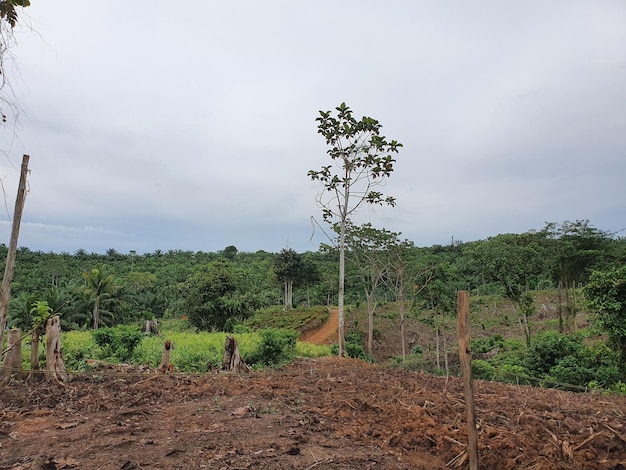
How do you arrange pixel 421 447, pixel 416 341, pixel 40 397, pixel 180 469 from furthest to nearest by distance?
pixel 416 341
pixel 40 397
pixel 421 447
pixel 180 469

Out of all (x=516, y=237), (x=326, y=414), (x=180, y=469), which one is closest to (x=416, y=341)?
(x=516, y=237)

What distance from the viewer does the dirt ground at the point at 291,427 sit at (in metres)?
3.27

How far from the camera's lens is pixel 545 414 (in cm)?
406

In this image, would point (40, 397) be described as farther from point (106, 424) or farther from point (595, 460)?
point (595, 460)

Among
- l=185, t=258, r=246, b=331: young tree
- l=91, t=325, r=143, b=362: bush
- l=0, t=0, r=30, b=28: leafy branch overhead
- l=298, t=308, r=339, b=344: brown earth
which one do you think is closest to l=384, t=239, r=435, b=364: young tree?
l=298, t=308, r=339, b=344: brown earth

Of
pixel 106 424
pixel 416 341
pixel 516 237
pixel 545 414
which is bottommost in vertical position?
pixel 416 341

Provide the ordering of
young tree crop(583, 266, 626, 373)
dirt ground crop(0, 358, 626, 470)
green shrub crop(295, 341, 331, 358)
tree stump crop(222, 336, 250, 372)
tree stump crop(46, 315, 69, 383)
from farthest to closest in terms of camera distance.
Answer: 1. green shrub crop(295, 341, 331, 358)
2. young tree crop(583, 266, 626, 373)
3. tree stump crop(222, 336, 250, 372)
4. tree stump crop(46, 315, 69, 383)
5. dirt ground crop(0, 358, 626, 470)

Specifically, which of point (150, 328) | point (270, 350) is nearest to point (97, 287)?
point (150, 328)

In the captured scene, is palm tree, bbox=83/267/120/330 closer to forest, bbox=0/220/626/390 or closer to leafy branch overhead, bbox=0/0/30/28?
forest, bbox=0/220/626/390

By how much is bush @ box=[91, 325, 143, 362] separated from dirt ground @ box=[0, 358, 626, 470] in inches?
180

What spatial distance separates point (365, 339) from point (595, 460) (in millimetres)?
18424

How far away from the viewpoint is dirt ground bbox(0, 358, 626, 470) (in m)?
3.27

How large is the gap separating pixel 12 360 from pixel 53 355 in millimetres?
584

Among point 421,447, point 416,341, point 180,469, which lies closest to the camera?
point 180,469
